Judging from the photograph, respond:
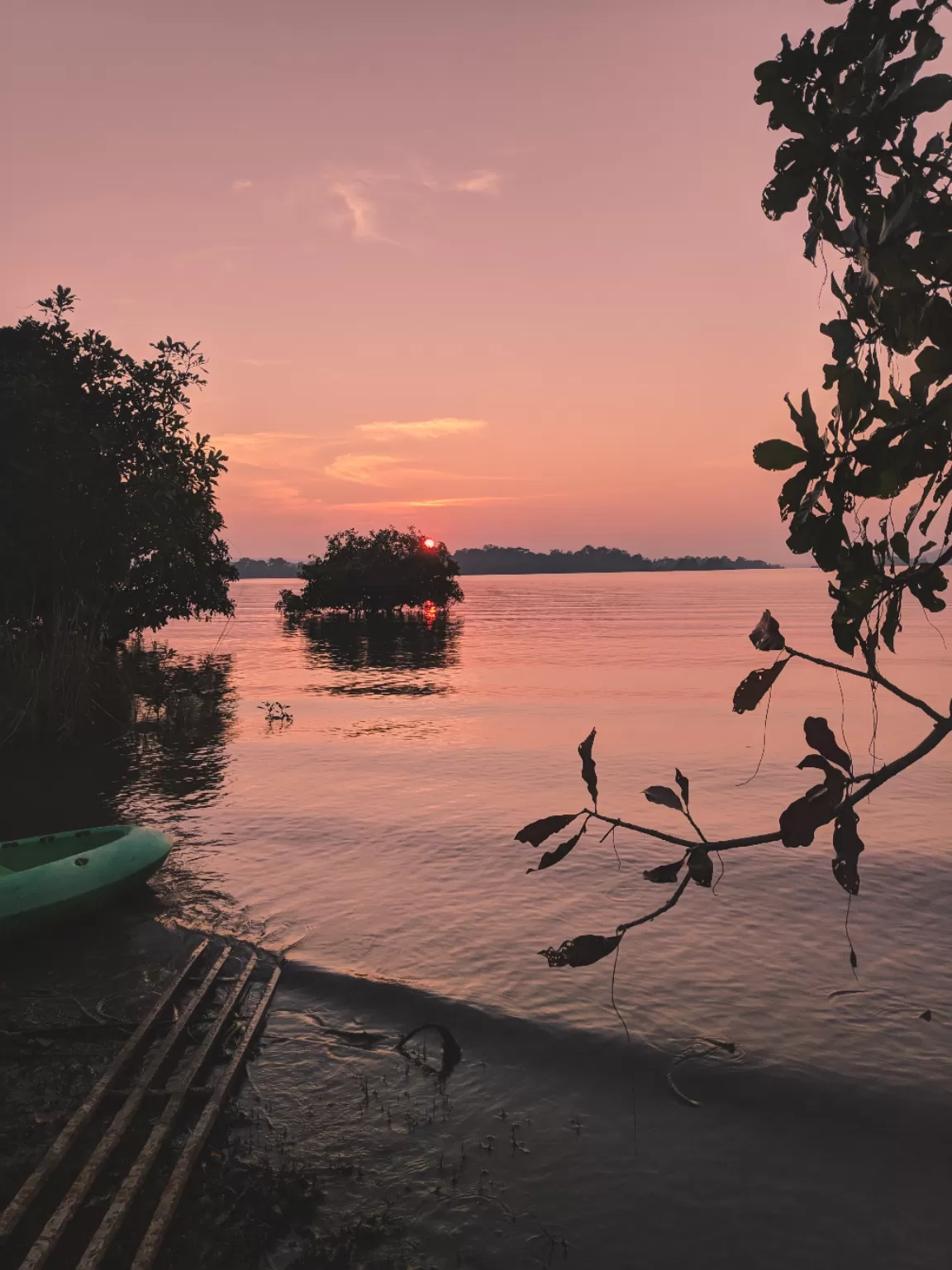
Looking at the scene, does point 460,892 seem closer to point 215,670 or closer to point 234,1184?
point 234,1184

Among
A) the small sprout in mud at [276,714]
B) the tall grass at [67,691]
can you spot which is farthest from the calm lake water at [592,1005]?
the small sprout in mud at [276,714]

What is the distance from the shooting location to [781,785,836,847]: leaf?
2527 mm

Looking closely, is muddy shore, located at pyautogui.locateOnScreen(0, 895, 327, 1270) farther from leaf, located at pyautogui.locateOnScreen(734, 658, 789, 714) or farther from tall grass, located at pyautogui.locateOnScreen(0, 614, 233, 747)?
tall grass, located at pyautogui.locateOnScreen(0, 614, 233, 747)

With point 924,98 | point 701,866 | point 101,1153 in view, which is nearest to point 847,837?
point 701,866

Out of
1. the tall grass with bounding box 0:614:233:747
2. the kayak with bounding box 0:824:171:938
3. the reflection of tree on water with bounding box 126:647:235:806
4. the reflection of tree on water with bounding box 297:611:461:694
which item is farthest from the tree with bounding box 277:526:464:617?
the kayak with bounding box 0:824:171:938

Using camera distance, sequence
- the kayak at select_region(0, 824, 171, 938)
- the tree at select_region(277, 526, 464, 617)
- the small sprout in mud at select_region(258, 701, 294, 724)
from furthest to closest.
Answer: the tree at select_region(277, 526, 464, 617)
the small sprout in mud at select_region(258, 701, 294, 724)
the kayak at select_region(0, 824, 171, 938)

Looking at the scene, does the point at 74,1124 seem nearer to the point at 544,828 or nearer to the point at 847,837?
the point at 544,828

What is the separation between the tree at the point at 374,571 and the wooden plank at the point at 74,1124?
72369 millimetres

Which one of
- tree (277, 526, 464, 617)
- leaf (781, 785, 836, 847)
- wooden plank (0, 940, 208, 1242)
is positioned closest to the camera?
leaf (781, 785, 836, 847)

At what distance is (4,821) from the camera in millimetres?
16719

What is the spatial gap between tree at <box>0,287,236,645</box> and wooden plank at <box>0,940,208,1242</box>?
16952 mm

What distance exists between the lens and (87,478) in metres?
26.0

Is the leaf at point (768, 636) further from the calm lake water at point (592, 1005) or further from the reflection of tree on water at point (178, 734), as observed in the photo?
the reflection of tree on water at point (178, 734)

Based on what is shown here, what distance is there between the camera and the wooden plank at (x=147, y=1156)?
16.6ft
